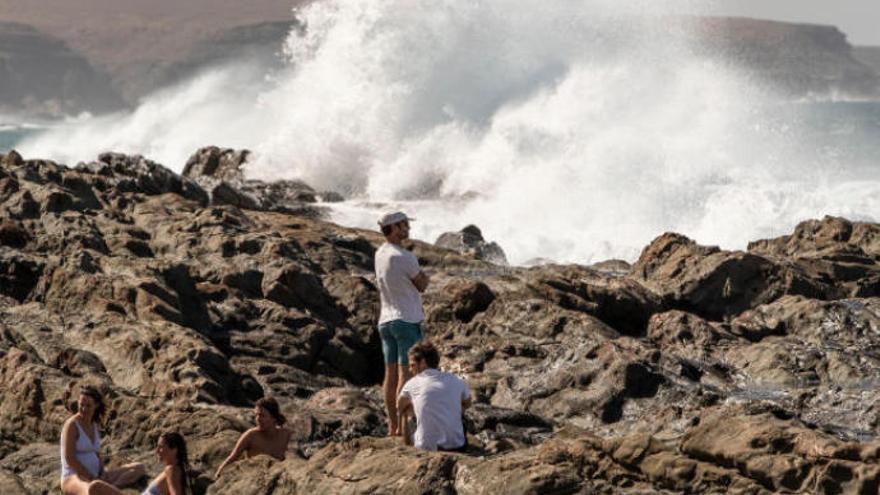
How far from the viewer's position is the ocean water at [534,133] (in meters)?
28.5

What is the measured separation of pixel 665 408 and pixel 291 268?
4.24 meters

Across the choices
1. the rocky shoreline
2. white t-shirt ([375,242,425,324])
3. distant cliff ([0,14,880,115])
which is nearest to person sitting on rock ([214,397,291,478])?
the rocky shoreline

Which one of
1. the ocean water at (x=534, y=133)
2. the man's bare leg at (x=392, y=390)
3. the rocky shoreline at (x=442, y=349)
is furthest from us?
the ocean water at (x=534, y=133)

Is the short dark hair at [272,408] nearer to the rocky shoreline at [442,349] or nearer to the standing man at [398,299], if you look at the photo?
the rocky shoreline at [442,349]

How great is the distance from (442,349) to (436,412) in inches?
178

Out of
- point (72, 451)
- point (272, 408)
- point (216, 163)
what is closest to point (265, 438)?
point (272, 408)

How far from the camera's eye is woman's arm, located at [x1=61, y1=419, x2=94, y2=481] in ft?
26.4

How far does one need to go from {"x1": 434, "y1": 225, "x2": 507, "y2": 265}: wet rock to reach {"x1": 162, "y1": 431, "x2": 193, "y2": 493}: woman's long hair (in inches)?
453

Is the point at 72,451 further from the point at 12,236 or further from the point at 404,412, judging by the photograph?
the point at 12,236

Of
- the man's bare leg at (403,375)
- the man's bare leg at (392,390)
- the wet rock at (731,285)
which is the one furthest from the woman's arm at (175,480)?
the wet rock at (731,285)

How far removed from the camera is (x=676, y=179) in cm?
3083

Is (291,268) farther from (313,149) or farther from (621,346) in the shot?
(313,149)

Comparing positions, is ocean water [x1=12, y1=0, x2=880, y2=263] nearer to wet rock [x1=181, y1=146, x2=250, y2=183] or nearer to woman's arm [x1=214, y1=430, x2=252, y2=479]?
wet rock [x1=181, y1=146, x2=250, y2=183]

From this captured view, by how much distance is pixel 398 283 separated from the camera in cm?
943
